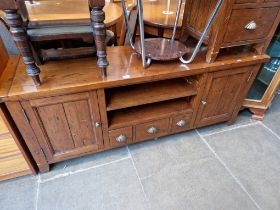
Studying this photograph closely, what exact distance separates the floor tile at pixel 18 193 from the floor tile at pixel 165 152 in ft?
2.20

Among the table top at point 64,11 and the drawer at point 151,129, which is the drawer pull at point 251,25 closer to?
the drawer at point 151,129

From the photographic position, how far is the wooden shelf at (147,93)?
1.16 m

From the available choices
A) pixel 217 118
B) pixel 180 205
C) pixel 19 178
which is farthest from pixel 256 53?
pixel 19 178

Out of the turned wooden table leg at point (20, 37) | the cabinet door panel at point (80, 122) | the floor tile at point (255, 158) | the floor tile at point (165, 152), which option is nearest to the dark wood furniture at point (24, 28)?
the turned wooden table leg at point (20, 37)

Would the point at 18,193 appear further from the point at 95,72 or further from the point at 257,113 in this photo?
the point at 257,113

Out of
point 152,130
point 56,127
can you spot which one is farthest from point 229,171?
point 56,127

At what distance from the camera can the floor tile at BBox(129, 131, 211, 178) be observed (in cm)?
131

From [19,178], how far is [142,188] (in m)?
0.80

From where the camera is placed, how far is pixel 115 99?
1.18 m

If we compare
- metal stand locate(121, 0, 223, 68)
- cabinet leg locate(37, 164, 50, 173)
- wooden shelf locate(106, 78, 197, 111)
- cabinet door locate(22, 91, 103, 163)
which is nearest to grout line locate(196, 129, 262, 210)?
wooden shelf locate(106, 78, 197, 111)

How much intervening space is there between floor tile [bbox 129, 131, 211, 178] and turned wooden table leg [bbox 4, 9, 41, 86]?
0.85 meters

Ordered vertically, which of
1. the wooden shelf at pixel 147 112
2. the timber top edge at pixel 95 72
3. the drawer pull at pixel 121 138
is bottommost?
the drawer pull at pixel 121 138

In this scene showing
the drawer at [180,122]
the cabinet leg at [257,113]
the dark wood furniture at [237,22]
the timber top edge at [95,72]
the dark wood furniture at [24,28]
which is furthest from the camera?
the cabinet leg at [257,113]

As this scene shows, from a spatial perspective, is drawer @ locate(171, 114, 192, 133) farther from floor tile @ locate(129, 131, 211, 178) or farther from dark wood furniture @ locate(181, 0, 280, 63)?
dark wood furniture @ locate(181, 0, 280, 63)
